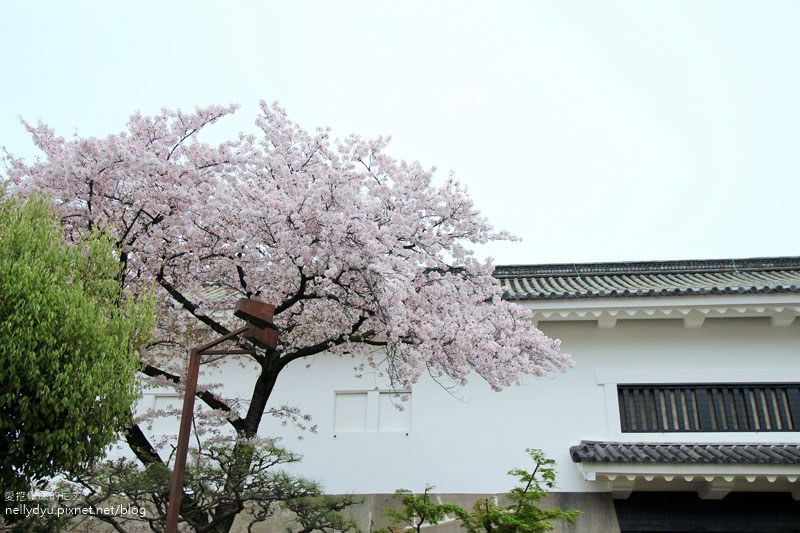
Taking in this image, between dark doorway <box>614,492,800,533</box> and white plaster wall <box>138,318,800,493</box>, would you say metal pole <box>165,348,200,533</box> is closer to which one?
white plaster wall <box>138,318,800,493</box>

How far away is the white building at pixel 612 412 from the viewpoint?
874cm

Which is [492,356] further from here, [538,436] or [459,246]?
[538,436]

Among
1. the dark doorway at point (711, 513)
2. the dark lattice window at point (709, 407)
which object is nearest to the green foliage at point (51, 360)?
the dark doorway at point (711, 513)

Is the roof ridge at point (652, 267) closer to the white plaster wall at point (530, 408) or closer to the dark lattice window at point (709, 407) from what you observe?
the white plaster wall at point (530, 408)

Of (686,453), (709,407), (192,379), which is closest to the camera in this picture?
(192,379)

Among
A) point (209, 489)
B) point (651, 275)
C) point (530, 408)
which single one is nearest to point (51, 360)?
point (209, 489)

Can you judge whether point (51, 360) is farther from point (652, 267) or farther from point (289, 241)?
point (652, 267)

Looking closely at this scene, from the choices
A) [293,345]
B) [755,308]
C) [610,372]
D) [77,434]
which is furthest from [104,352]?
[755,308]

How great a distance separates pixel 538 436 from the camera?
30.6ft

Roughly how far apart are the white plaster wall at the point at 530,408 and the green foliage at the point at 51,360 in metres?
4.54

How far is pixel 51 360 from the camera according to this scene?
4.76m

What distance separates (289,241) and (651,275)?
837cm

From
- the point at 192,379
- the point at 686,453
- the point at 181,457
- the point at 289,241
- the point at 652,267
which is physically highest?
the point at 652,267

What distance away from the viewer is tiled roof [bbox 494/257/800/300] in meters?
11.3
